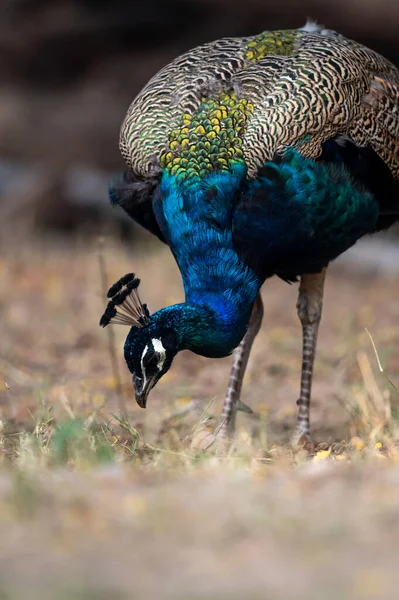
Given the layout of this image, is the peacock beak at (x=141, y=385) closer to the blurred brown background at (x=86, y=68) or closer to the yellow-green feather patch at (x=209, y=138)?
the yellow-green feather patch at (x=209, y=138)

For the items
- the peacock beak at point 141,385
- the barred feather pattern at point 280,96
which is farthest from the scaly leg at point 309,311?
the peacock beak at point 141,385

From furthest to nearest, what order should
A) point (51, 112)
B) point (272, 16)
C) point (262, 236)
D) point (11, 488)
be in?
point (51, 112) < point (272, 16) < point (262, 236) < point (11, 488)

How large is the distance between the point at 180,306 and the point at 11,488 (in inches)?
54.0

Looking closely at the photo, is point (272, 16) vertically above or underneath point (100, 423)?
above

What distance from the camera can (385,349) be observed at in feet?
19.9

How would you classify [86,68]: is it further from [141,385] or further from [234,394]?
[141,385]

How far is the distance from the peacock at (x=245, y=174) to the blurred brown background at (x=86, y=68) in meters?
2.62

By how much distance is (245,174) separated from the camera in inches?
166

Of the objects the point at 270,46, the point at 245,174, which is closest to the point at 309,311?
the point at 245,174

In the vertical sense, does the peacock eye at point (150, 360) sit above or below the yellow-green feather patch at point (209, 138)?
below

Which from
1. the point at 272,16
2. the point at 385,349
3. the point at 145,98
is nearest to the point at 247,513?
the point at 145,98

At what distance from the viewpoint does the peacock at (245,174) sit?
4008 millimetres

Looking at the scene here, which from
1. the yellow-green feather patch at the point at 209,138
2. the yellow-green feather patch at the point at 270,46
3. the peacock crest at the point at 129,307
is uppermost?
the yellow-green feather patch at the point at 270,46

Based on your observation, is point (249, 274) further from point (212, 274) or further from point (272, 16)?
point (272, 16)
